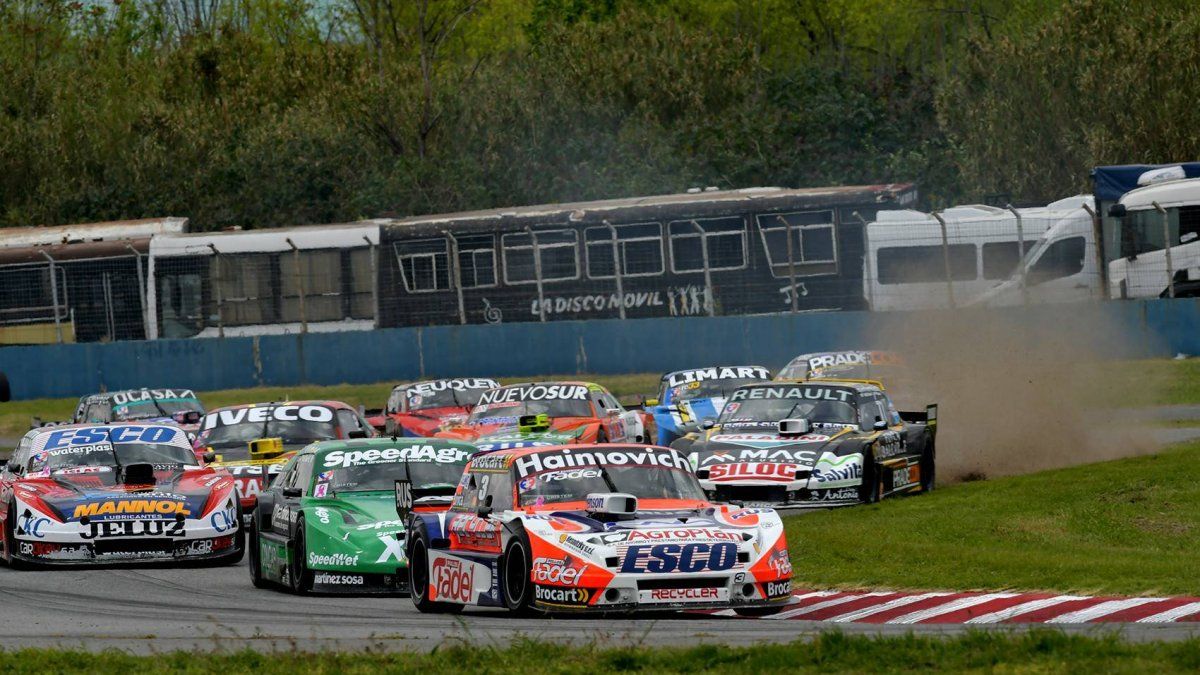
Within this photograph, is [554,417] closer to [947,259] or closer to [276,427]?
[276,427]

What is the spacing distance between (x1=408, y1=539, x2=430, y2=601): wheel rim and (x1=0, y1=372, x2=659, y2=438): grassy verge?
21.4 meters

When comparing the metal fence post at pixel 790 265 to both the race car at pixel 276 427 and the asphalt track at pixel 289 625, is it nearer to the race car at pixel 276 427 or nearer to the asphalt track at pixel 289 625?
the race car at pixel 276 427

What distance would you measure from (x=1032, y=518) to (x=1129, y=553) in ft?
7.97

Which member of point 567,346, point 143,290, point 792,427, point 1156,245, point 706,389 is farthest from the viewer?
point 143,290

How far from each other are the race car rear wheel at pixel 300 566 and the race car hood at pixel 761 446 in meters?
5.20

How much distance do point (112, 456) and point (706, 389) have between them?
33.5 ft

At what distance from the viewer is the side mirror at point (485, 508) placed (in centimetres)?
1199

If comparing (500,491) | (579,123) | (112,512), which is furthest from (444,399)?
(579,123)

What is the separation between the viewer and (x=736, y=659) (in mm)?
8898

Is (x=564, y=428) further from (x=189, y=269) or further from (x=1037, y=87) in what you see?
(x=1037, y=87)

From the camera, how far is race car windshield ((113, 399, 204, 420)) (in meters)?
29.0

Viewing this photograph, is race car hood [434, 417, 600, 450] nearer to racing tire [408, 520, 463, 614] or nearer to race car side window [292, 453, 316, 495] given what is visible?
race car side window [292, 453, 316, 495]

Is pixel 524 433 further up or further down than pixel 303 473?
further down

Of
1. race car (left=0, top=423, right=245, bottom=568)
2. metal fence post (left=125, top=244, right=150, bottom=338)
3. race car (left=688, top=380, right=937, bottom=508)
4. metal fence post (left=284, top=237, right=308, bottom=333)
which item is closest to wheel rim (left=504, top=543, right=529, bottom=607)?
race car (left=0, top=423, right=245, bottom=568)
